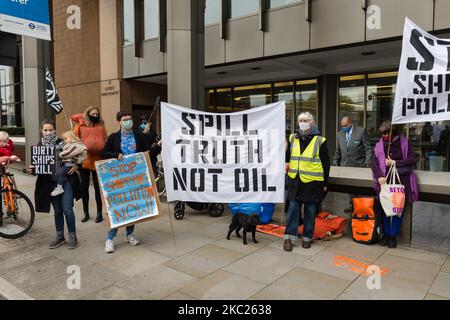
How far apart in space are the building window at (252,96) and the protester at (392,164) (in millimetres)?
10099

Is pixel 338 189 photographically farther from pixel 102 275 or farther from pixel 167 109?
pixel 102 275

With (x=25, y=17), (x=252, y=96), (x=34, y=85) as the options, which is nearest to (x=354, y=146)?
(x=25, y=17)

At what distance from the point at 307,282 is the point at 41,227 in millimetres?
4705

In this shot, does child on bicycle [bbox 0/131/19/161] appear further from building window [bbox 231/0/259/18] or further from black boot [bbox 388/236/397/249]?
building window [bbox 231/0/259/18]

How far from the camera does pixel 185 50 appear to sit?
7.49 meters

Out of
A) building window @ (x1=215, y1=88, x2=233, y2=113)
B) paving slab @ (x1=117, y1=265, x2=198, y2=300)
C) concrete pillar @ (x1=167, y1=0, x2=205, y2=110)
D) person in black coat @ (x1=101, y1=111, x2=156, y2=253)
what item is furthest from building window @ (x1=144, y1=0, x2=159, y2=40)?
paving slab @ (x1=117, y1=265, x2=198, y2=300)

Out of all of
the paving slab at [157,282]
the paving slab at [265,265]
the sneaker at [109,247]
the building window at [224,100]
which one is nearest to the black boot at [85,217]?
the sneaker at [109,247]

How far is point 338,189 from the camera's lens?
5922 mm

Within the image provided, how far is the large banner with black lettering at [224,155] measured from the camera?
5141 mm

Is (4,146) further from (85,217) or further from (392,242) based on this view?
(392,242)

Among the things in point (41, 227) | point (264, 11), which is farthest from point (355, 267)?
point (264, 11)

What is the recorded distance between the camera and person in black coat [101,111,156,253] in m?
5.26

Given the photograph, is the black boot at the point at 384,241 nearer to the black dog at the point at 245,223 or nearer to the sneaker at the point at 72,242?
the black dog at the point at 245,223

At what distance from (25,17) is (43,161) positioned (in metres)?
4.41
